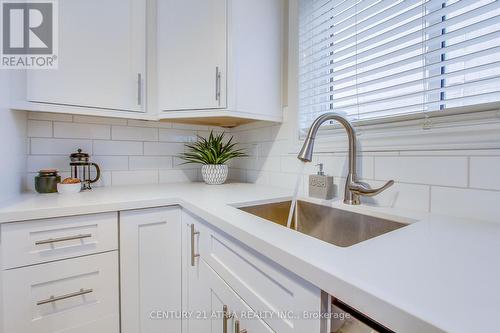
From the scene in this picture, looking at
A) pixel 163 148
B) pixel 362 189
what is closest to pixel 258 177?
pixel 163 148

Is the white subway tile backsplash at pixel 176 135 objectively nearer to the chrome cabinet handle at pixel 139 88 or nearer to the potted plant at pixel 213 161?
the potted plant at pixel 213 161

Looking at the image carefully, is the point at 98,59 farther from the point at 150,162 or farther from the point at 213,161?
the point at 213,161

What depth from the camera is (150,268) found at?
106 cm

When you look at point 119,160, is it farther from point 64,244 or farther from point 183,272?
point 183,272

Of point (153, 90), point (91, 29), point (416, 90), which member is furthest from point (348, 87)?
point (91, 29)

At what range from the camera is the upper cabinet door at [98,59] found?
44.9 inches

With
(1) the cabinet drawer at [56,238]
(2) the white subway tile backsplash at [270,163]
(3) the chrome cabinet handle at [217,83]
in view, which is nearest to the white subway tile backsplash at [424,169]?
(2) the white subway tile backsplash at [270,163]

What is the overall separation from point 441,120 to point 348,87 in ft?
1.27

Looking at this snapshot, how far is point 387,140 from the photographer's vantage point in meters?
0.89

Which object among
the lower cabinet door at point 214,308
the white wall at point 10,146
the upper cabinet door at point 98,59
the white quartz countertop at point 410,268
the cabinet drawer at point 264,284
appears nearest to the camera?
the white quartz countertop at point 410,268

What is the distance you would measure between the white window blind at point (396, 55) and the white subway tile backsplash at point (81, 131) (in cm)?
119

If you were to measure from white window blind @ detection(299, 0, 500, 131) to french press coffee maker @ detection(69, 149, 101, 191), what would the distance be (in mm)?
1201

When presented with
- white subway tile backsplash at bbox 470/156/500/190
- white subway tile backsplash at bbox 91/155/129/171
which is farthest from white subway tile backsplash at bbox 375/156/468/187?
white subway tile backsplash at bbox 91/155/129/171

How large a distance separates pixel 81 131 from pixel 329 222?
144 centimetres
